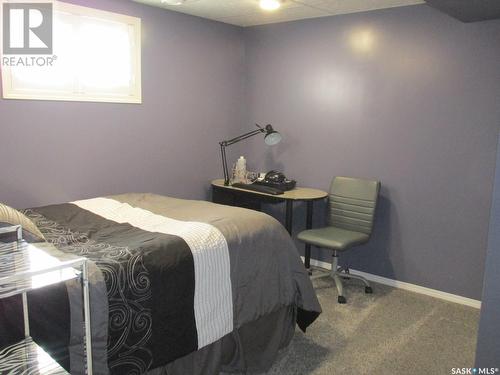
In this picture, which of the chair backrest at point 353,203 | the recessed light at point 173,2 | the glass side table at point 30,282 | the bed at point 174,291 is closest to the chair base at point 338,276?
the chair backrest at point 353,203

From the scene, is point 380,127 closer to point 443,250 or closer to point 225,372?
point 443,250

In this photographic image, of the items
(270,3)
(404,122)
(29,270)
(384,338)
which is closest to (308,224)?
(404,122)

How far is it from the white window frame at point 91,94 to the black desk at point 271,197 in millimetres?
1142

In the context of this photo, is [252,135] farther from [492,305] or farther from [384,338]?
[492,305]

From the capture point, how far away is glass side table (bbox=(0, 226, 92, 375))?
1261 mm

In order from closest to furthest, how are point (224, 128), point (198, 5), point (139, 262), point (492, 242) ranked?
point (492, 242) < point (139, 262) < point (198, 5) < point (224, 128)

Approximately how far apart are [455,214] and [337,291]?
111cm

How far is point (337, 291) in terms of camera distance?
3.43 m

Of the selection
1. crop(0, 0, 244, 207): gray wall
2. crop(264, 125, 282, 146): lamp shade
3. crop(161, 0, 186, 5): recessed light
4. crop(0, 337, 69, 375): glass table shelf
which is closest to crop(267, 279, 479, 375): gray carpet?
crop(0, 337, 69, 375): glass table shelf

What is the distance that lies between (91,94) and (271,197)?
5.57 feet

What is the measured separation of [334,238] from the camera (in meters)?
3.29

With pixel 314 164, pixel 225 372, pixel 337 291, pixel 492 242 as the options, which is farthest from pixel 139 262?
pixel 314 164

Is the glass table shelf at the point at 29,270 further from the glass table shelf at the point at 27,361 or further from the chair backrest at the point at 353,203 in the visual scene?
the chair backrest at the point at 353,203

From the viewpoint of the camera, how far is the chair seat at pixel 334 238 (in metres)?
3.20
